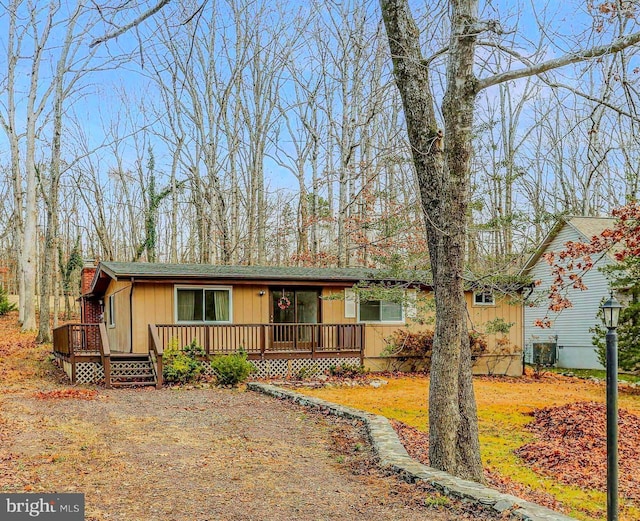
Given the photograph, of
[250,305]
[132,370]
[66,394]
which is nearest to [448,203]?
[66,394]

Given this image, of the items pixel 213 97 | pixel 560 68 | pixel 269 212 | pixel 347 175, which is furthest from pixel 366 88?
pixel 560 68

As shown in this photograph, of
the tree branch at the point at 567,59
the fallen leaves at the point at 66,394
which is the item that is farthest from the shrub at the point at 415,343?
the tree branch at the point at 567,59

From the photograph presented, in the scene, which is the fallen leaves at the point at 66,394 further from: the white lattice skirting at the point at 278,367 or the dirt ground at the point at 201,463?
the white lattice skirting at the point at 278,367

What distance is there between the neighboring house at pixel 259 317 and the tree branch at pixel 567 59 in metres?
8.92

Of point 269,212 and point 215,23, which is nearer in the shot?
point 215,23

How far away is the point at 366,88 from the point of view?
77.0 ft

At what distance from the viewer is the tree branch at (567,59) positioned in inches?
209

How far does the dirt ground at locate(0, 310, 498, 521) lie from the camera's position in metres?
4.89

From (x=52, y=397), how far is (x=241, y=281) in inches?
234

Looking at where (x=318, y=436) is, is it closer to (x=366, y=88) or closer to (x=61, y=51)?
(x=366, y=88)

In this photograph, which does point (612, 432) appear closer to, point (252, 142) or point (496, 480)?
point (496, 480)

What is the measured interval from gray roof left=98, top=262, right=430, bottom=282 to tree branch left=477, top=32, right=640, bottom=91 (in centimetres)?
801

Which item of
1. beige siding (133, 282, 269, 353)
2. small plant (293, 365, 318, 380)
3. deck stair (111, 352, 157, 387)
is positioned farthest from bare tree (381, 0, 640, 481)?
beige siding (133, 282, 269, 353)

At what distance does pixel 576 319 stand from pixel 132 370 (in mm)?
15437
